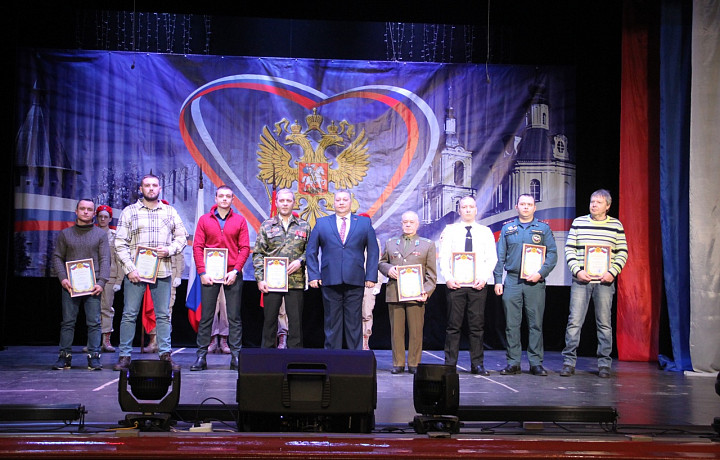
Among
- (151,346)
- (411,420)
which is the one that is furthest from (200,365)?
(411,420)

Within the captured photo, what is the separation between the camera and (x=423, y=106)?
8.45m

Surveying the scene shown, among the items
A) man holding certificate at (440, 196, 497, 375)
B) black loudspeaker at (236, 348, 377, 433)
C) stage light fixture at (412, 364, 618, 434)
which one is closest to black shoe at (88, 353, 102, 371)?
man holding certificate at (440, 196, 497, 375)

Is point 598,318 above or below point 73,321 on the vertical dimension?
above

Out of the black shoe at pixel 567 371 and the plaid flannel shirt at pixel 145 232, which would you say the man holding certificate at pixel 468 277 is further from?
the plaid flannel shirt at pixel 145 232

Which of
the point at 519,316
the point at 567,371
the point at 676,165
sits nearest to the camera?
the point at 567,371

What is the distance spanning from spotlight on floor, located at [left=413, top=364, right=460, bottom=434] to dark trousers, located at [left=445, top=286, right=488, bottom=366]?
3.44 metres

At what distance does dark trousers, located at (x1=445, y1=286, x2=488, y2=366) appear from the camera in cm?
643

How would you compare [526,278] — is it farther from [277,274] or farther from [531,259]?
[277,274]

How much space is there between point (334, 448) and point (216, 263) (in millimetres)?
4748

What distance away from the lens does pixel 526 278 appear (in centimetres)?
650

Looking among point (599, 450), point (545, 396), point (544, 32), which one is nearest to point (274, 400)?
point (599, 450)

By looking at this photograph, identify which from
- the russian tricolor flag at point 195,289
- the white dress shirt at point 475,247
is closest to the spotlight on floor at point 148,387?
the white dress shirt at point 475,247

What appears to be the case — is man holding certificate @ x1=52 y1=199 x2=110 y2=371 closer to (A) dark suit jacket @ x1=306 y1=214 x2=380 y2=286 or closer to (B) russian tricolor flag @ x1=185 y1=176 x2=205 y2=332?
(B) russian tricolor flag @ x1=185 y1=176 x2=205 y2=332

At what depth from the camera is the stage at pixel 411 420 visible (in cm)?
181
